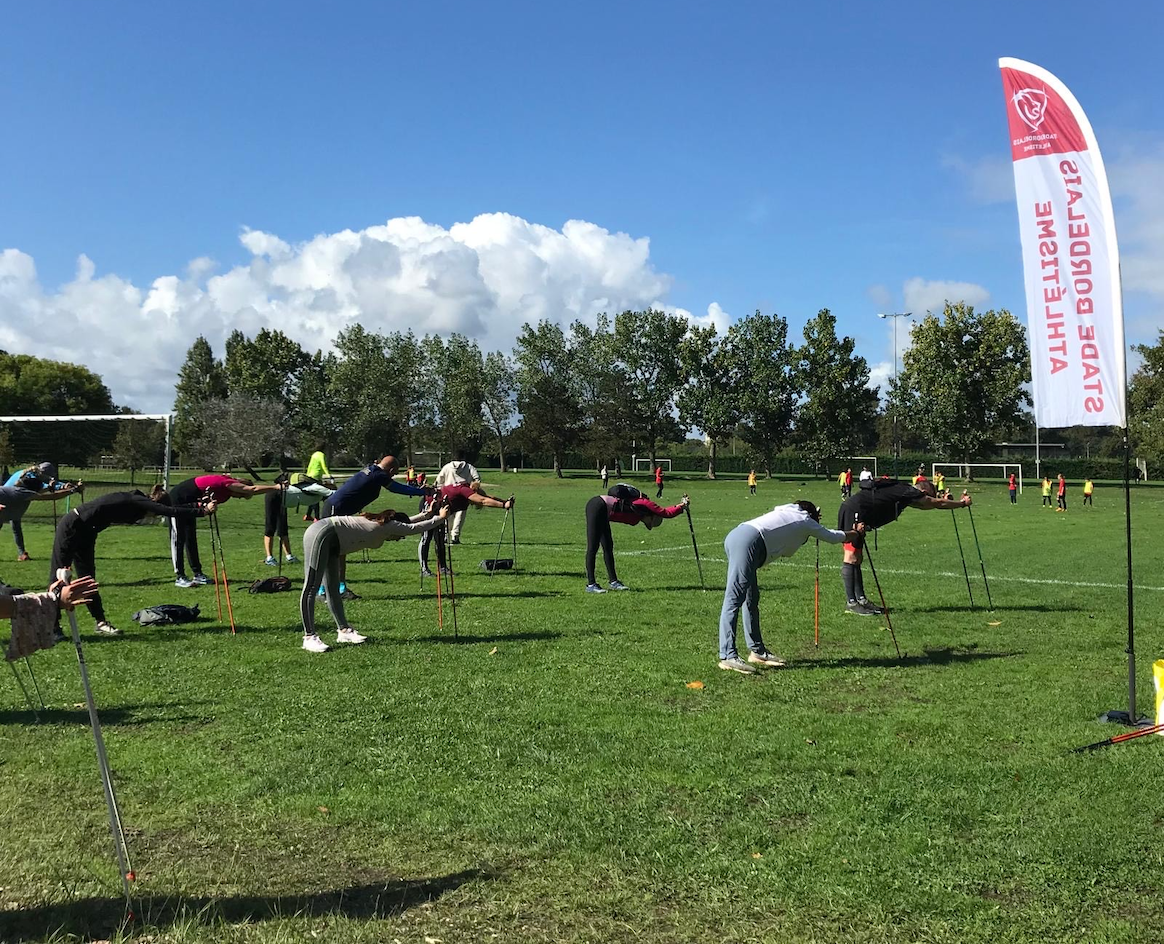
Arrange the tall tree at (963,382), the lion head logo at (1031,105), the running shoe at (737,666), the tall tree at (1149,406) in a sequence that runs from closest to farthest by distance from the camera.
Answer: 1. the lion head logo at (1031,105)
2. the running shoe at (737,666)
3. the tall tree at (1149,406)
4. the tall tree at (963,382)

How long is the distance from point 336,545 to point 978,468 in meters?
84.7

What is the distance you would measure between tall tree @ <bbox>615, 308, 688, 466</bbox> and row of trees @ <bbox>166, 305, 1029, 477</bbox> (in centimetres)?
12

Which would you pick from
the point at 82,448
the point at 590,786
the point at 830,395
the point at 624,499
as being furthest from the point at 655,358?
the point at 590,786

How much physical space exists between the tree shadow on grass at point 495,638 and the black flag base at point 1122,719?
222 inches

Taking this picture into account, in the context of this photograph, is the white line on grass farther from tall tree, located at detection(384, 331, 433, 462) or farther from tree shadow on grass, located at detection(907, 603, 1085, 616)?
tall tree, located at detection(384, 331, 433, 462)

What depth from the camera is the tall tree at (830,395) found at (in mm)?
82438

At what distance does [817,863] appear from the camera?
485 cm

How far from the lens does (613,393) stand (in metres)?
84.8

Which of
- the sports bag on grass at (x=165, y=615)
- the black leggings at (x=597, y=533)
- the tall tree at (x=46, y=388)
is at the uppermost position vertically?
the tall tree at (x=46, y=388)

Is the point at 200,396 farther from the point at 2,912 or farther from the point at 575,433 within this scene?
the point at 2,912

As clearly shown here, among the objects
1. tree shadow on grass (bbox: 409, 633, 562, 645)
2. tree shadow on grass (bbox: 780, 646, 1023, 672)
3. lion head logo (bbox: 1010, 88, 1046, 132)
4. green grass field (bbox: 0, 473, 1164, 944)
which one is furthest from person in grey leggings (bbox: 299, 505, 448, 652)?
lion head logo (bbox: 1010, 88, 1046, 132)

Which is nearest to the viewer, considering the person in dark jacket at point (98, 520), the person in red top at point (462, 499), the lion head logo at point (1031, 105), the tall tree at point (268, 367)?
the lion head logo at point (1031, 105)

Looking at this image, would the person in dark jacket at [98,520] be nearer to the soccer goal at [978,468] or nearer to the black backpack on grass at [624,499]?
the black backpack on grass at [624,499]

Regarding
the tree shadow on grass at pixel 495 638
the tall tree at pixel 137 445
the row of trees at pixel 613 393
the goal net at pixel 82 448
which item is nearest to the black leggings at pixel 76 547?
the tree shadow on grass at pixel 495 638
